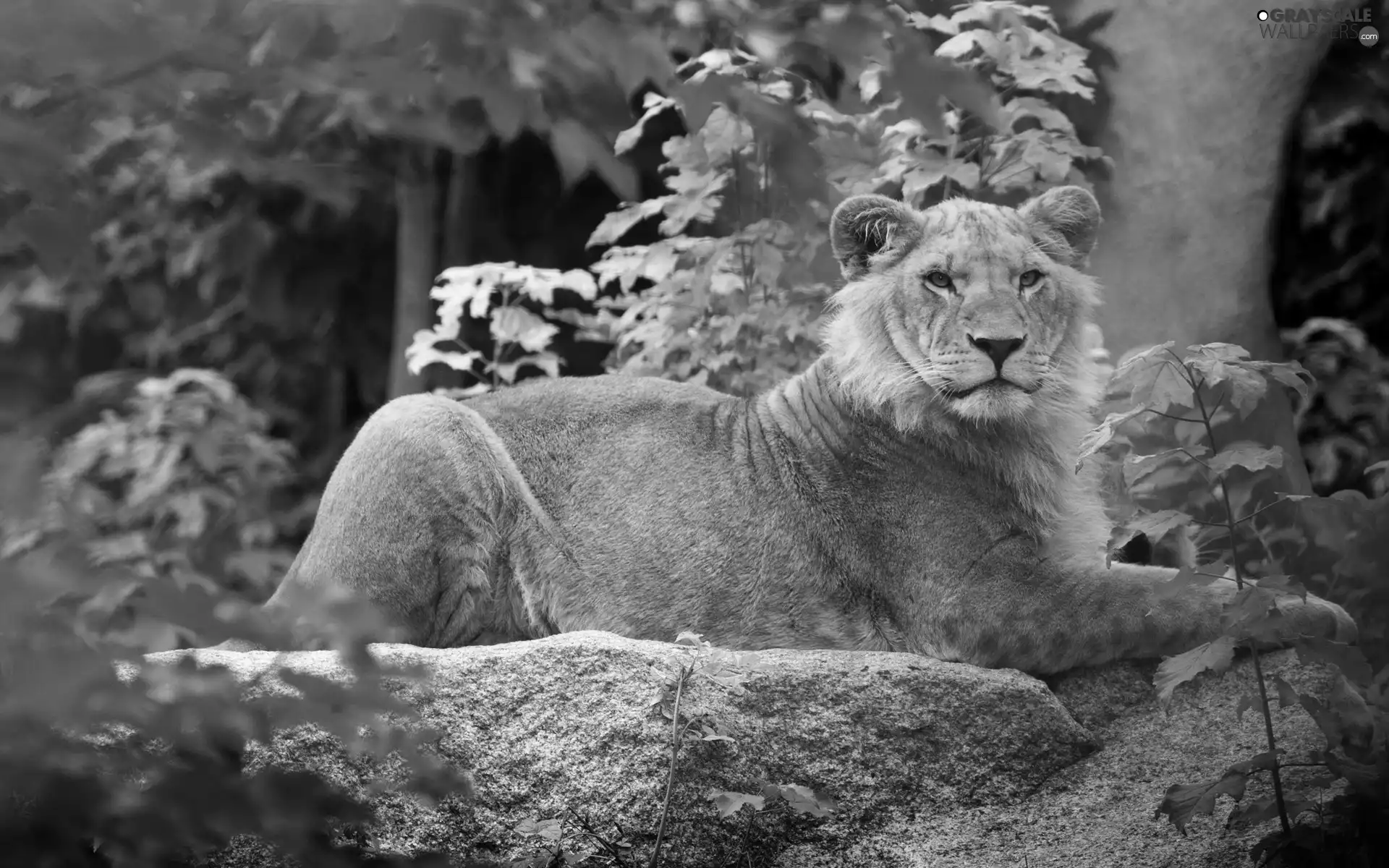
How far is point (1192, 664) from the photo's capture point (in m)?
3.66

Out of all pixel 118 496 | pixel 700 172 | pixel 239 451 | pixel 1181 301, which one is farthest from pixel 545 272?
pixel 118 496

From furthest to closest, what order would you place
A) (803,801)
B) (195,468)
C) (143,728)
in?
1. (195,468)
2. (803,801)
3. (143,728)

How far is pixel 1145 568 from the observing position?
179 inches

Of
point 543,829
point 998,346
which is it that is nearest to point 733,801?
point 543,829

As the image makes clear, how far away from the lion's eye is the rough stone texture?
1363 millimetres

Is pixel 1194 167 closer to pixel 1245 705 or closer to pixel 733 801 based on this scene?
pixel 1245 705

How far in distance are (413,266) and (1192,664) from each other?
759 cm

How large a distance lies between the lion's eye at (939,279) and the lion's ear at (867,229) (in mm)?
209

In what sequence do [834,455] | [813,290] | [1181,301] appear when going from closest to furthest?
1. [834,455]
2. [813,290]
3. [1181,301]

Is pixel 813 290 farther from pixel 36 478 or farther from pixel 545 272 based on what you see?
pixel 36 478

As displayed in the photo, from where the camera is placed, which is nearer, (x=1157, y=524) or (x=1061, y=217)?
(x=1157, y=524)

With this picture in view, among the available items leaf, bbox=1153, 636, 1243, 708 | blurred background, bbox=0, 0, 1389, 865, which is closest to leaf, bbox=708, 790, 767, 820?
blurred background, bbox=0, 0, 1389, 865

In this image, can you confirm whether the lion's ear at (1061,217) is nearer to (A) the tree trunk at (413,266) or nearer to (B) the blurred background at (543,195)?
(B) the blurred background at (543,195)

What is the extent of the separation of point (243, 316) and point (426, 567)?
7778mm
